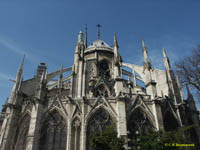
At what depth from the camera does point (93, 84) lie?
22797mm

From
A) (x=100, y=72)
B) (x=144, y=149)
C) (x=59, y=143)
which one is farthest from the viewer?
(x=100, y=72)

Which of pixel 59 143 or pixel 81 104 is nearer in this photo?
pixel 59 143

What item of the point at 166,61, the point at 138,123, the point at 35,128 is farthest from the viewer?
the point at 166,61

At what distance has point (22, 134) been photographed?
52.7 ft

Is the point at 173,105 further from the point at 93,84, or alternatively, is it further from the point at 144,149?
the point at 93,84

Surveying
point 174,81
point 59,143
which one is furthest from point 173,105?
point 59,143

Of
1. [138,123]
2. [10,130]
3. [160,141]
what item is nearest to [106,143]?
[160,141]

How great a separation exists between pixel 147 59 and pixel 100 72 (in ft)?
31.2

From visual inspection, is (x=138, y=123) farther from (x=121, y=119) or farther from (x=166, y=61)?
(x=166, y=61)

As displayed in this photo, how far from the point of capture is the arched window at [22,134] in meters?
15.7

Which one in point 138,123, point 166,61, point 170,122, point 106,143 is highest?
point 166,61

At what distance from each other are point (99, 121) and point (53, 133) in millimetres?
4082

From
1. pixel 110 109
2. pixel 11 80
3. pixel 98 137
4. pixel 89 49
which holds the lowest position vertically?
pixel 98 137

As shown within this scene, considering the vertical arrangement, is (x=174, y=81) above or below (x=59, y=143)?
above
